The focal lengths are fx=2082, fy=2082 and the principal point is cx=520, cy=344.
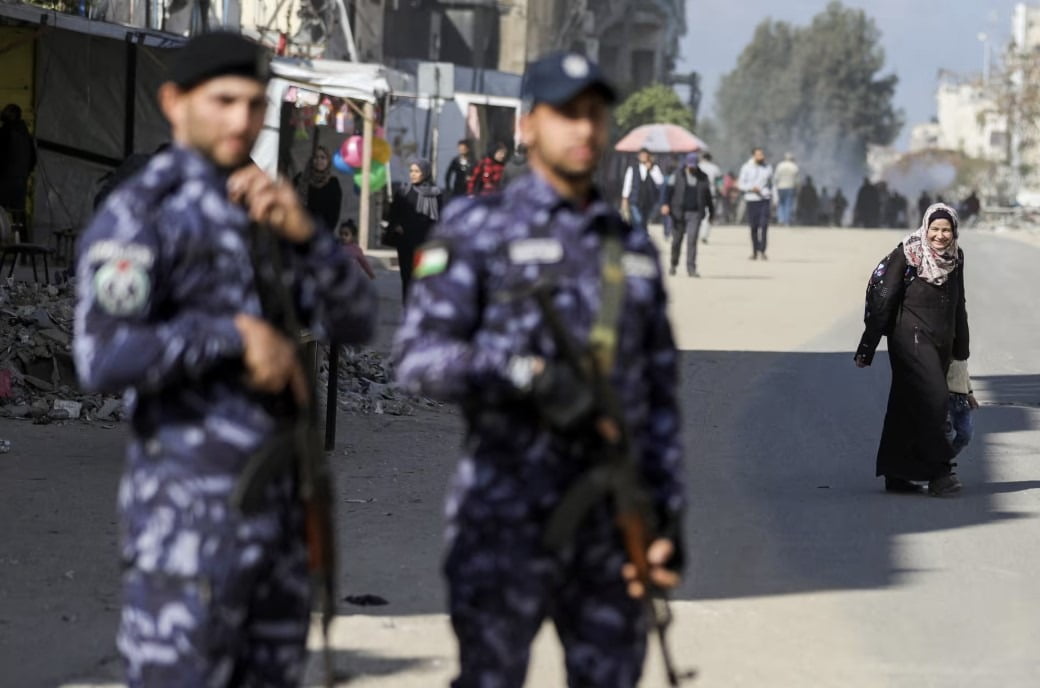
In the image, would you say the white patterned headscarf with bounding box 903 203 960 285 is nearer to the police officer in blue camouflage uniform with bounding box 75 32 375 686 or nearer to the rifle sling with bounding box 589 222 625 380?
the rifle sling with bounding box 589 222 625 380

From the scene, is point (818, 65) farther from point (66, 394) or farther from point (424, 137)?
point (66, 394)

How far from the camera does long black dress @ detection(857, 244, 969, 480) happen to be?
416 inches

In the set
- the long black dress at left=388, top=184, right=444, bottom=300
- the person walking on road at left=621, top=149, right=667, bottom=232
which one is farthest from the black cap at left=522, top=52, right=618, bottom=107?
the person walking on road at left=621, top=149, right=667, bottom=232

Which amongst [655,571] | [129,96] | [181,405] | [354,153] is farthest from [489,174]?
[181,405]

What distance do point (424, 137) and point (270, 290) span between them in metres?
36.4

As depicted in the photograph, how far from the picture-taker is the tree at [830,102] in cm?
13362

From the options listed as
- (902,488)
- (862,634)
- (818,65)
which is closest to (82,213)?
(902,488)

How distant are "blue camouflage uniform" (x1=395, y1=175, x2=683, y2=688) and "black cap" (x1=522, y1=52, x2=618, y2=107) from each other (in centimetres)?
17

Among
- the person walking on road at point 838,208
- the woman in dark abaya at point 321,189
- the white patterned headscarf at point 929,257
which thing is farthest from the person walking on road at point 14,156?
the person walking on road at point 838,208

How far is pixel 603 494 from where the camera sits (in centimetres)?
386

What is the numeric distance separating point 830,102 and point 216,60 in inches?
5248

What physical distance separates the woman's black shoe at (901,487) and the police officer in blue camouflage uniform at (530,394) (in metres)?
7.00

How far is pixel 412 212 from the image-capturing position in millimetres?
19938

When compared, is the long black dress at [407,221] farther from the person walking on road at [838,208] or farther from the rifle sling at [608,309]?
the person walking on road at [838,208]
